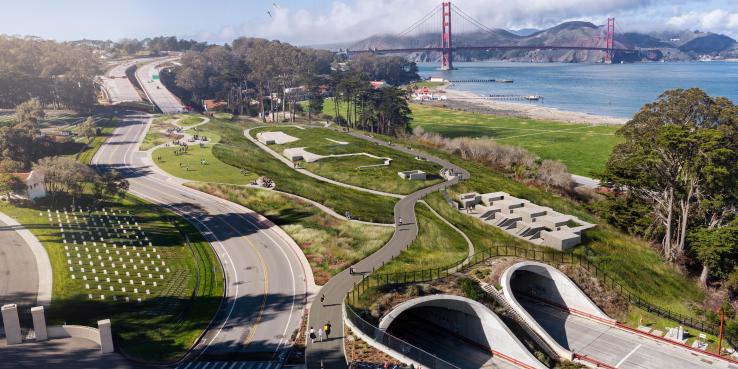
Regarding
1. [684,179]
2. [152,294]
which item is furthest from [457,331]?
[684,179]

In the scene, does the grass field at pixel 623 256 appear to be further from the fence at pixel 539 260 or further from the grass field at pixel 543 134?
the grass field at pixel 543 134

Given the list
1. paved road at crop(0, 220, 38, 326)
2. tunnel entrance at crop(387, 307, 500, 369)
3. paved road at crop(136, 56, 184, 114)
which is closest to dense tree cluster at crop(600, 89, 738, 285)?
tunnel entrance at crop(387, 307, 500, 369)

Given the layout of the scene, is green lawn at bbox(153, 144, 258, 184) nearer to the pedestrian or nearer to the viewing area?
the viewing area

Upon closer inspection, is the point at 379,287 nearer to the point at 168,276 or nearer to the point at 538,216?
the point at 168,276

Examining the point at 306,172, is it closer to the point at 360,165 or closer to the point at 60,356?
the point at 360,165

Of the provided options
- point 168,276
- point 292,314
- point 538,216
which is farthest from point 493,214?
point 168,276

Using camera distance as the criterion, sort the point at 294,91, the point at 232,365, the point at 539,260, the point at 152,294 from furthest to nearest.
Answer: the point at 294,91
the point at 539,260
the point at 152,294
the point at 232,365

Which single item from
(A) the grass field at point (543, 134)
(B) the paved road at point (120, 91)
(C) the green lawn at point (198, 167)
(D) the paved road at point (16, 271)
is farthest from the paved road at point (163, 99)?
(D) the paved road at point (16, 271)
